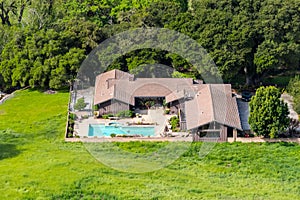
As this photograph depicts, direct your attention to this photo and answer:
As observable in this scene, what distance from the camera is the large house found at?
48281mm

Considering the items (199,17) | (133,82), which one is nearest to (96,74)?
(133,82)

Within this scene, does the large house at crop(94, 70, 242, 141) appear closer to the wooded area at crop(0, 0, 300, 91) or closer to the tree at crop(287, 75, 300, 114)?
the wooded area at crop(0, 0, 300, 91)

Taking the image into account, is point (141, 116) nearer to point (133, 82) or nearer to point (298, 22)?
point (133, 82)

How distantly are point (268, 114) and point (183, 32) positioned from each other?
55.7ft

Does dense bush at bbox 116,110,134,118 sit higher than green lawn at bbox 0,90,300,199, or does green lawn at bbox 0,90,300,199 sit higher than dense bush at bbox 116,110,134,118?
dense bush at bbox 116,110,134,118

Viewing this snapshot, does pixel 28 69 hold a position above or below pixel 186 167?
above

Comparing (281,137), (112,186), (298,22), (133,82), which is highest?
(298,22)

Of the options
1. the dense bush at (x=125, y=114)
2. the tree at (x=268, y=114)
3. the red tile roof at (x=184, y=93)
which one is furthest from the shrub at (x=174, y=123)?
the tree at (x=268, y=114)

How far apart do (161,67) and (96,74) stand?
6970mm

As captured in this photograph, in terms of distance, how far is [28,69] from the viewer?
5884 cm

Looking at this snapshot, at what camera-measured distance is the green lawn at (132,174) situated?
1483 inches

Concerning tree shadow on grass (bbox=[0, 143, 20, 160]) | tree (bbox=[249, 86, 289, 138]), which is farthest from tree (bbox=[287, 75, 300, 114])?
tree shadow on grass (bbox=[0, 143, 20, 160])

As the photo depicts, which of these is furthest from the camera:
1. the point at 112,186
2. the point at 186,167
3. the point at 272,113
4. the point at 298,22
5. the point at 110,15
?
the point at 110,15

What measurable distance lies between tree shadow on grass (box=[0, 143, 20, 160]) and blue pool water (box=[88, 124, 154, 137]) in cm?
713
